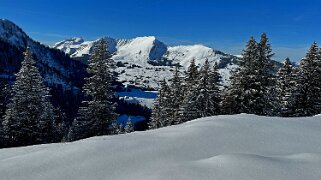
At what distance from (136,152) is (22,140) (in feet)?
84.7

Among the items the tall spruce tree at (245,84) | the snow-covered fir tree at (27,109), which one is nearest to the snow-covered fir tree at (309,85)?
the tall spruce tree at (245,84)

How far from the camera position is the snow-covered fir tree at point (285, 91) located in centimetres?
3272

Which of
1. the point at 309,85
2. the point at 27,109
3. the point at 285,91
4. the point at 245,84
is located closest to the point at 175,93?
the point at 245,84

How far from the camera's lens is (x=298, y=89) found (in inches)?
1275

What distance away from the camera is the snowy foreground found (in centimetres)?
643

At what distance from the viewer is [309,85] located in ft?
105

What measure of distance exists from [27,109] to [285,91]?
26211mm

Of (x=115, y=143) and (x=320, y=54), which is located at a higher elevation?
(x=320, y=54)

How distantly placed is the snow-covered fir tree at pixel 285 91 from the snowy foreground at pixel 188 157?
2356 cm

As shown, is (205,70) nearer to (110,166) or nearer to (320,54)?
(320,54)

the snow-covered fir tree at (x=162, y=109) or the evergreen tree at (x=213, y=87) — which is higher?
the evergreen tree at (x=213, y=87)

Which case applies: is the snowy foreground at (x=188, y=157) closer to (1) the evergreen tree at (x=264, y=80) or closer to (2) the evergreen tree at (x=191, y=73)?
(1) the evergreen tree at (x=264, y=80)

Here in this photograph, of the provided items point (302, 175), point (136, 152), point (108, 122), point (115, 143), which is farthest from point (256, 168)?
point (108, 122)

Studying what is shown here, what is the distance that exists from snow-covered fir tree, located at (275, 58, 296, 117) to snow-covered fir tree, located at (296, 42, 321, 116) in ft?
2.11
